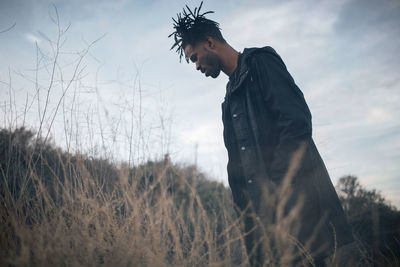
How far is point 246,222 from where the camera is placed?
163 centimetres

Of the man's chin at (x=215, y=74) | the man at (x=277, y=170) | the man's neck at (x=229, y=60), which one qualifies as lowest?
the man at (x=277, y=170)

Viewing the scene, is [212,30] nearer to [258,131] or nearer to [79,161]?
[258,131]

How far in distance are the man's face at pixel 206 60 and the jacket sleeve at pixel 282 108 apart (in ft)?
1.39

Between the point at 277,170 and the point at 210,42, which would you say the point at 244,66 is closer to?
the point at 210,42

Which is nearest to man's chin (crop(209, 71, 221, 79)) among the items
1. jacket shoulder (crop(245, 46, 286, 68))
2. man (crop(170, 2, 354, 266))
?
man (crop(170, 2, 354, 266))

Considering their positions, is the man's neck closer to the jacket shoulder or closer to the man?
A: the man

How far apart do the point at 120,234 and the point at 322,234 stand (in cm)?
101

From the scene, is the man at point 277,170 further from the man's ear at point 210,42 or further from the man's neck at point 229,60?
the man's ear at point 210,42

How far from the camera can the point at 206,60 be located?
1938 millimetres

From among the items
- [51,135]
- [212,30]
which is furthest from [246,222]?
[51,135]

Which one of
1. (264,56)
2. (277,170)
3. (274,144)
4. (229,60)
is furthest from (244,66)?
(277,170)

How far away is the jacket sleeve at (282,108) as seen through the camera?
50.4 inches

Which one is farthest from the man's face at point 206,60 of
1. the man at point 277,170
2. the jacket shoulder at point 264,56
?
the jacket shoulder at point 264,56

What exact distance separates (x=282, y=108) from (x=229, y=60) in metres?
0.71
